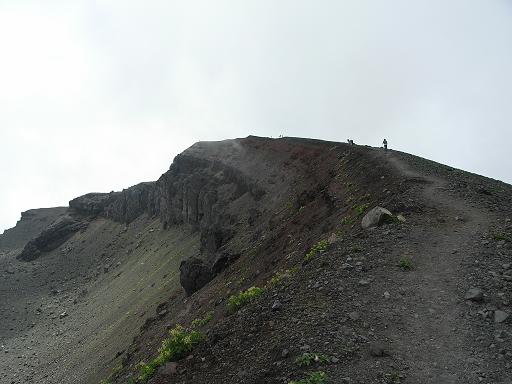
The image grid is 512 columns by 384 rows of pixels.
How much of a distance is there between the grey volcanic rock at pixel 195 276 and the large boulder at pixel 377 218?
1498 centimetres

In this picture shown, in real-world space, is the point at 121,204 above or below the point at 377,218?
above

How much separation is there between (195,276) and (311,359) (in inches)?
816

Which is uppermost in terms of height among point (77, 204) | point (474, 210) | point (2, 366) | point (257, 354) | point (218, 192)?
point (77, 204)

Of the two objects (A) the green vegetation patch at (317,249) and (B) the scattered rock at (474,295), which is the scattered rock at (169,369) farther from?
(B) the scattered rock at (474,295)

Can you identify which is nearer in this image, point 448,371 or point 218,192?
point 448,371

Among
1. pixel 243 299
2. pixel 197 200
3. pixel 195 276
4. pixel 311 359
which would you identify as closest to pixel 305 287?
pixel 243 299

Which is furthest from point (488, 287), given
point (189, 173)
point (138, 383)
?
point (189, 173)

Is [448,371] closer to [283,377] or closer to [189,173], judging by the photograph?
[283,377]

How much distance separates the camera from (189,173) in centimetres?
6141

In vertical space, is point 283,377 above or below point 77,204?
below

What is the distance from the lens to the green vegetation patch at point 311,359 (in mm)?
10672

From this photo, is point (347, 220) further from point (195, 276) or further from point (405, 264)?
point (195, 276)

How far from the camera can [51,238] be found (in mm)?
86875

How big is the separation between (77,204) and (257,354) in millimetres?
93278
